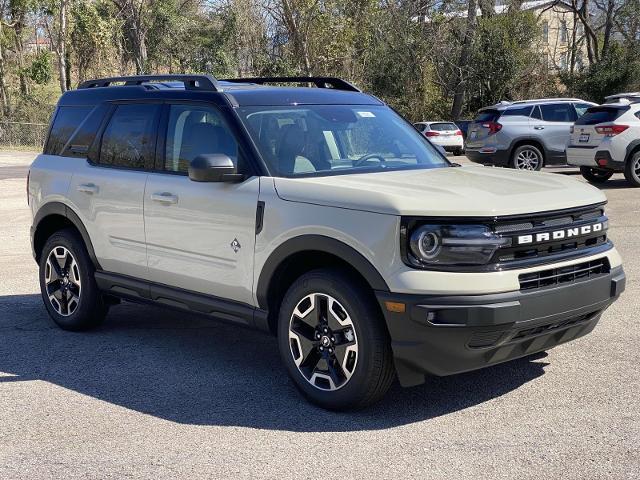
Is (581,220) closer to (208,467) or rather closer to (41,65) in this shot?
(208,467)

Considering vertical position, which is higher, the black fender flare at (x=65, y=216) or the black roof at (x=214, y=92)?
the black roof at (x=214, y=92)

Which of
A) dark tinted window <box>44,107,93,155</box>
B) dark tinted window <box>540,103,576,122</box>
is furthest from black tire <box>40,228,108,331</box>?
dark tinted window <box>540,103,576,122</box>

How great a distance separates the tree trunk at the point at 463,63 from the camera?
128 ft

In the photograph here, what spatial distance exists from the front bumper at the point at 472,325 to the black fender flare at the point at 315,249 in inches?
4.4

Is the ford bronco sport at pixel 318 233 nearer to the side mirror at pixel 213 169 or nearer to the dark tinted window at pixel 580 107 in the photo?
the side mirror at pixel 213 169

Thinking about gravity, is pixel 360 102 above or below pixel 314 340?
above

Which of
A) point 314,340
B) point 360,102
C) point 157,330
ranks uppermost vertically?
point 360,102

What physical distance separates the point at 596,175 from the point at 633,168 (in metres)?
1.60

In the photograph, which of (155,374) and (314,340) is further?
(155,374)

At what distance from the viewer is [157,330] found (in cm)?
694

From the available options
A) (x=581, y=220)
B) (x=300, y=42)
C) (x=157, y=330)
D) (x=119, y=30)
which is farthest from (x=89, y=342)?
(x=119, y=30)

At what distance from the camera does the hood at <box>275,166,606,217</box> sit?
443 cm

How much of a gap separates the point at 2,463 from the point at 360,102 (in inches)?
135

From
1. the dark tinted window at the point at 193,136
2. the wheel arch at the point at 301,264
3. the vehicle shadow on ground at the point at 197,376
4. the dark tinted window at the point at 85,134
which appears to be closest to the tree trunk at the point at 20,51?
the dark tinted window at the point at 85,134
